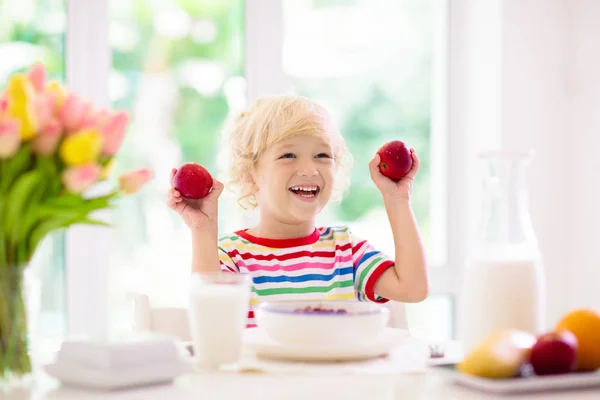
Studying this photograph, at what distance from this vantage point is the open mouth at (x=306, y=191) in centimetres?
181

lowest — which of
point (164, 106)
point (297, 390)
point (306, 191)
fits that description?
point (297, 390)

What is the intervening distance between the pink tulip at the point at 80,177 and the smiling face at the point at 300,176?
0.84 meters

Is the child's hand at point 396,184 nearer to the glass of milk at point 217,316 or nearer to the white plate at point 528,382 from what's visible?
the glass of milk at point 217,316

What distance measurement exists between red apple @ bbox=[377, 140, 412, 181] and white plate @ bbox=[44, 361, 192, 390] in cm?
65

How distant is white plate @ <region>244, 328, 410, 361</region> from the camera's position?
111cm

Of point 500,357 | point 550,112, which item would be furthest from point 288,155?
point 550,112

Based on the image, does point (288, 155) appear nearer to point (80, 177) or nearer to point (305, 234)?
point (305, 234)

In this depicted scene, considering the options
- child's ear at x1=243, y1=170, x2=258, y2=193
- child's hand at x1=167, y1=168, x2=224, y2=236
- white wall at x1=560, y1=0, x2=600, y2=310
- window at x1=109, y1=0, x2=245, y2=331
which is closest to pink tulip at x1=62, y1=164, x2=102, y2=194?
child's hand at x1=167, y1=168, x2=224, y2=236

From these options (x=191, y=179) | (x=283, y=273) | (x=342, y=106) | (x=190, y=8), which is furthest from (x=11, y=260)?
(x=342, y=106)

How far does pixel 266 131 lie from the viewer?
1.86m

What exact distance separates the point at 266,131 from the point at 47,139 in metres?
0.90

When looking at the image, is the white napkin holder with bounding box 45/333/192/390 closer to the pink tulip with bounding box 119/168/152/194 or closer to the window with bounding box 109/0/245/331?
the pink tulip with bounding box 119/168/152/194

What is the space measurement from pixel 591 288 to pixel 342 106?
3.86 feet

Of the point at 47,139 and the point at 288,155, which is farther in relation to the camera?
the point at 288,155
